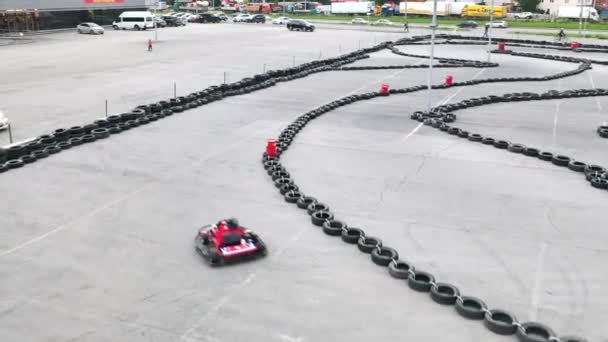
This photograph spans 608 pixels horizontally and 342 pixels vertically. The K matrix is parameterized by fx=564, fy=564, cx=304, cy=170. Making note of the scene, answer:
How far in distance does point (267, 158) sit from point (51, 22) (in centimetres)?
5340

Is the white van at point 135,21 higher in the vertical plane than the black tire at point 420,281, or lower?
higher

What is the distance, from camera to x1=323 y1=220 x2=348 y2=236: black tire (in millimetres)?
11016

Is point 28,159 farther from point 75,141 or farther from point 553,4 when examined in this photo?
point 553,4

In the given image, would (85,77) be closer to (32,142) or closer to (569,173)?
(32,142)

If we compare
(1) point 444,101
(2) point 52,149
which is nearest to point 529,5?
(1) point 444,101

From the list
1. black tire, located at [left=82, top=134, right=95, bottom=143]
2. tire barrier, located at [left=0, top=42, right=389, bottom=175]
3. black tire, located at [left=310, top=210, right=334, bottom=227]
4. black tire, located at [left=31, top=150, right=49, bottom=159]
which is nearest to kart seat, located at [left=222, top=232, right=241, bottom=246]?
black tire, located at [left=310, top=210, right=334, bottom=227]

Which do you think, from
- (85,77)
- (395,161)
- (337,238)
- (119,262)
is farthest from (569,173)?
(85,77)

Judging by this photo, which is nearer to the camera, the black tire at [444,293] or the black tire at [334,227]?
the black tire at [444,293]

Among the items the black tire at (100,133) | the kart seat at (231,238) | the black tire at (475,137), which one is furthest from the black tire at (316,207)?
the black tire at (100,133)

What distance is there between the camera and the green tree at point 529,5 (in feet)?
373

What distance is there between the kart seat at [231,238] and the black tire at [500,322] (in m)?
4.26

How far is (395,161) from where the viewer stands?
16031 mm

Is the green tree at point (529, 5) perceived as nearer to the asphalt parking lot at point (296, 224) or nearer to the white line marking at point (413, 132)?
the asphalt parking lot at point (296, 224)

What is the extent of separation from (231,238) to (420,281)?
3.29 m
